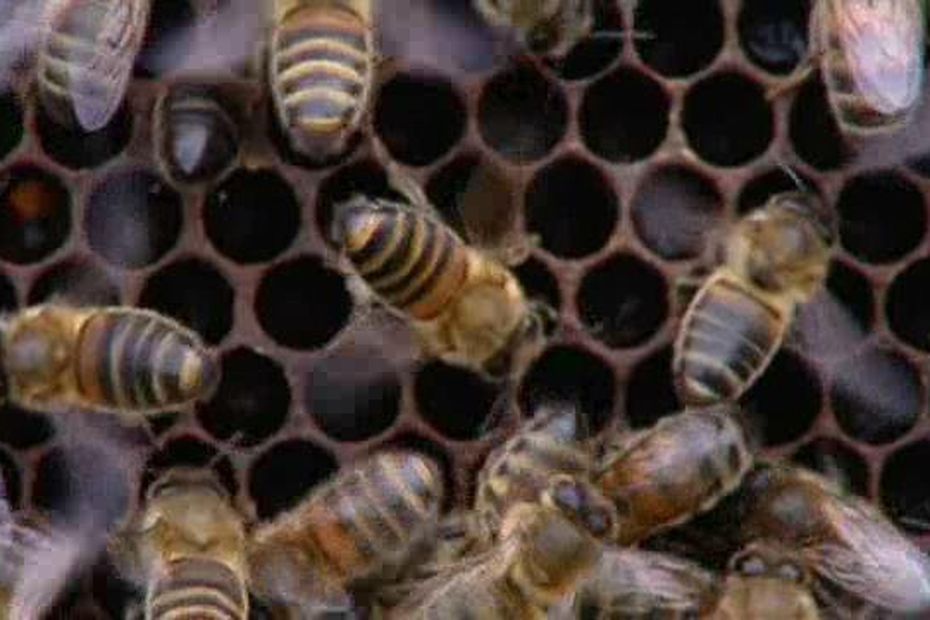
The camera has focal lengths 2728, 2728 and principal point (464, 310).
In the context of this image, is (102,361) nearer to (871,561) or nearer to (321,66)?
(321,66)

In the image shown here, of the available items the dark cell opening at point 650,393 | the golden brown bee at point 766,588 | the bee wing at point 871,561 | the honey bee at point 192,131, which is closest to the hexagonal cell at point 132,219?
the honey bee at point 192,131

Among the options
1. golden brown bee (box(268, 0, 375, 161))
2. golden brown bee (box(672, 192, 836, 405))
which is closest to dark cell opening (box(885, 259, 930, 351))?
golden brown bee (box(672, 192, 836, 405))

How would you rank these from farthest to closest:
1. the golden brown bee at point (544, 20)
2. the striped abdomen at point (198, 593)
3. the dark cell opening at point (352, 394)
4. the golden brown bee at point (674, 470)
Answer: the dark cell opening at point (352, 394)
the golden brown bee at point (544, 20)
the golden brown bee at point (674, 470)
the striped abdomen at point (198, 593)

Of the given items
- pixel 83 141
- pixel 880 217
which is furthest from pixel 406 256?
pixel 880 217

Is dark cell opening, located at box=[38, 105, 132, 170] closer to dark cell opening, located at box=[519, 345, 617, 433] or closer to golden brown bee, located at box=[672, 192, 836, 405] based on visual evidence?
dark cell opening, located at box=[519, 345, 617, 433]

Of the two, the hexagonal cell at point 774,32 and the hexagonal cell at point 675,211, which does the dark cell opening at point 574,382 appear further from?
the hexagonal cell at point 774,32

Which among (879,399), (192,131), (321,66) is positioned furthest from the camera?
(879,399)
